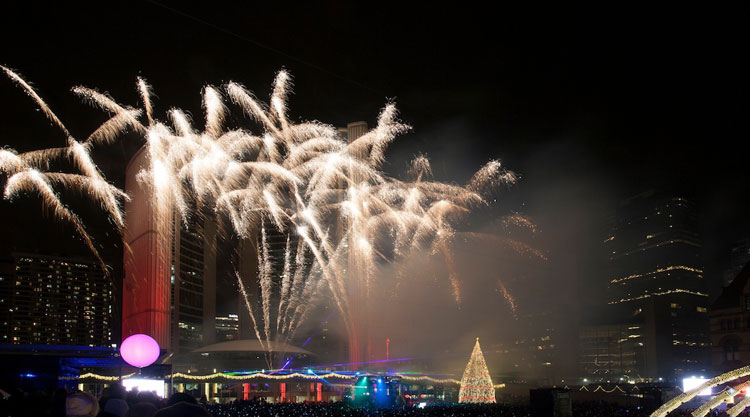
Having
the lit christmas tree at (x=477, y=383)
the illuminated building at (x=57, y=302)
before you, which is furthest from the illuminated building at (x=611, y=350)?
the illuminated building at (x=57, y=302)

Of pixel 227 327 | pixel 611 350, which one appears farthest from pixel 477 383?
pixel 611 350

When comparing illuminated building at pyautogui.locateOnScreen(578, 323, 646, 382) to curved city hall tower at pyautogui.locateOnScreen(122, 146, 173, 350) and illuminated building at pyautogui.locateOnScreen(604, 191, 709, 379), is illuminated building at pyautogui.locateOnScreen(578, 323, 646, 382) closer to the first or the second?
illuminated building at pyautogui.locateOnScreen(604, 191, 709, 379)

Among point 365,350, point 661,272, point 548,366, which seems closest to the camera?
point 365,350

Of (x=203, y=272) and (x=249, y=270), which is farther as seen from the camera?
(x=203, y=272)

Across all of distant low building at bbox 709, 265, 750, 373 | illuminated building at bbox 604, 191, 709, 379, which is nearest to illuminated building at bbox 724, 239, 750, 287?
illuminated building at bbox 604, 191, 709, 379

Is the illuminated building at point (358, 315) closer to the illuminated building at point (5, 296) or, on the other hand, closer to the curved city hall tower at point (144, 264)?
the curved city hall tower at point (144, 264)

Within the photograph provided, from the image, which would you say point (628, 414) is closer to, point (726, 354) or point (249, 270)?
point (726, 354)

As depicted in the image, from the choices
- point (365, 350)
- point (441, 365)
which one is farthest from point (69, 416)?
point (441, 365)
